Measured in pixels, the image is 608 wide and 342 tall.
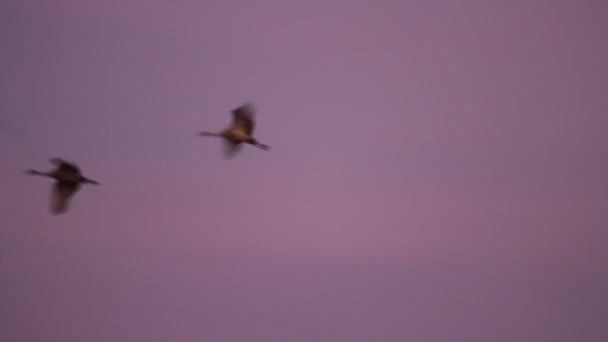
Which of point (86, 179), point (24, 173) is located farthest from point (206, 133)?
point (24, 173)

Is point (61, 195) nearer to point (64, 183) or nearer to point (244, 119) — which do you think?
point (64, 183)

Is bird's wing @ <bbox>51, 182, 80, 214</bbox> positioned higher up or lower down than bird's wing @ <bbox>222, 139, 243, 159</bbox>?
lower down

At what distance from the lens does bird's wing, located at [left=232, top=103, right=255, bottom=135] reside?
6418 mm

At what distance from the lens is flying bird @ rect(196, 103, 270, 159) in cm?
643

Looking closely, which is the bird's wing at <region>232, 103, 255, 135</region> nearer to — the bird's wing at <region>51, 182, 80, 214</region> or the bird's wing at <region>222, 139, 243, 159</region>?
the bird's wing at <region>222, 139, 243, 159</region>

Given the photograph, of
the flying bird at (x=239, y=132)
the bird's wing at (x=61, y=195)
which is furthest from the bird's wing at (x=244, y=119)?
the bird's wing at (x=61, y=195)

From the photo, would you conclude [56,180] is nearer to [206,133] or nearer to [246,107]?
[206,133]

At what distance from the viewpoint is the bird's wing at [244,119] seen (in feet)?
21.1

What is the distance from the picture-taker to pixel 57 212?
654cm

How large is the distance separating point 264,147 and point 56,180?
187 cm

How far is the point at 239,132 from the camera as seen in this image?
652 centimetres

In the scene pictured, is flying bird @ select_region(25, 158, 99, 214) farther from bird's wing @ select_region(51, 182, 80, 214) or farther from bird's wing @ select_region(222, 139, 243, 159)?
bird's wing @ select_region(222, 139, 243, 159)

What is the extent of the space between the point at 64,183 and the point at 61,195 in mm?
109

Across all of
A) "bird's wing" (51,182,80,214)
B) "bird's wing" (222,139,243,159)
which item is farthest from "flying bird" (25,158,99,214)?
"bird's wing" (222,139,243,159)
